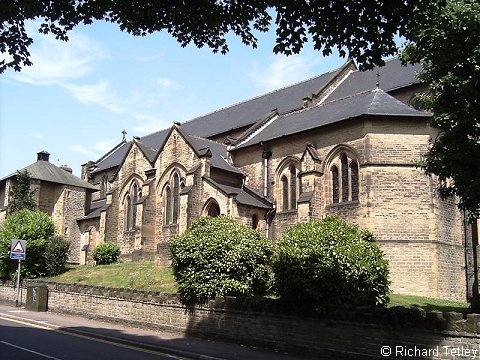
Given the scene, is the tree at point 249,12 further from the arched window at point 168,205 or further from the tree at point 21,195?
the tree at point 21,195

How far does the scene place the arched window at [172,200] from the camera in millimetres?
33156

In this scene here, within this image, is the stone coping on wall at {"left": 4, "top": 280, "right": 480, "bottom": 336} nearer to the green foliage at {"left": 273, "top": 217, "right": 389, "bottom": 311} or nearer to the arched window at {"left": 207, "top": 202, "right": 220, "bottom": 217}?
the green foliage at {"left": 273, "top": 217, "right": 389, "bottom": 311}

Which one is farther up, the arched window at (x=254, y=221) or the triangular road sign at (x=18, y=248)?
the arched window at (x=254, y=221)

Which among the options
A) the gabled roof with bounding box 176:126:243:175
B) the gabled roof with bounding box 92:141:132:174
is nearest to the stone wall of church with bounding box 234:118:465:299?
the gabled roof with bounding box 176:126:243:175

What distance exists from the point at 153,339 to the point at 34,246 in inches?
687

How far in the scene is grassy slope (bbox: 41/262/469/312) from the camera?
21297 mm

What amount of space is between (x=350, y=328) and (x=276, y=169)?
1969 cm

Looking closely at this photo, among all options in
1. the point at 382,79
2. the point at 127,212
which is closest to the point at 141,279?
the point at 127,212

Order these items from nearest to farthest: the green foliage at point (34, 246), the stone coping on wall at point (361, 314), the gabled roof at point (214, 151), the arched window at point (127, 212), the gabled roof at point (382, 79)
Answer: the stone coping on wall at point (361, 314) → the green foliage at point (34, 246) → the gabled roof at point (382, 79) → the gabled roof at point (214, 151) → the arched window at point (127, 212)

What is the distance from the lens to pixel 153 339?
15.3 metres

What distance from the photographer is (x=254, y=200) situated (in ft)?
99.6

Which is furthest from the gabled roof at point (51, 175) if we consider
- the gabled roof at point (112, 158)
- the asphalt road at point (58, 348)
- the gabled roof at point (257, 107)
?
the asphalt road at point (58, 348)

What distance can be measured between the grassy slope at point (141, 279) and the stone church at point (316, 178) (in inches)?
66.1

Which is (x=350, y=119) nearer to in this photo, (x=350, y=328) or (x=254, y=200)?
(x=254, y=200)
